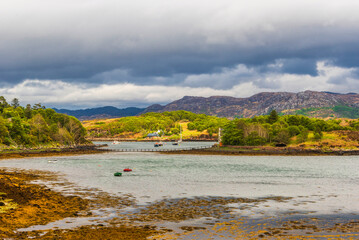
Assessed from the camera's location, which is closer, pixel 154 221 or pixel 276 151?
pixel 154 221

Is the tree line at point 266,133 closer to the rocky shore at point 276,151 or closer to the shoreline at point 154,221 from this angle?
the rocky shore at point 276,151

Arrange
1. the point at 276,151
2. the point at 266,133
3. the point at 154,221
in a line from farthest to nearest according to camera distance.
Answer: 1. the point at 266,133
2. the point at 276,151
3. the point at 154,221

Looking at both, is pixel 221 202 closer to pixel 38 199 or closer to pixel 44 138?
pixel 38 199

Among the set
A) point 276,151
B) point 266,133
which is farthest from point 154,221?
point 266,133

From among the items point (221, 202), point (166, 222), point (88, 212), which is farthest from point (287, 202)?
point (88, 212)

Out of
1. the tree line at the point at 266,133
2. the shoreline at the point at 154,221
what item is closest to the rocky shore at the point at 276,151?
the tree line at the point at 266,133

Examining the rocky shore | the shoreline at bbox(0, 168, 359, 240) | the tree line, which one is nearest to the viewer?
the shoreline at bbox(0, 168, 359, 240)

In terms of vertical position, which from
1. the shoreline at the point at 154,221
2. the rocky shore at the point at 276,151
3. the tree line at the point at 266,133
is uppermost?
the tree line at the point at 266,133

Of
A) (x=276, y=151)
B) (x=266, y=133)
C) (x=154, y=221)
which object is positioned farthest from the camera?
(x=266, y=133)

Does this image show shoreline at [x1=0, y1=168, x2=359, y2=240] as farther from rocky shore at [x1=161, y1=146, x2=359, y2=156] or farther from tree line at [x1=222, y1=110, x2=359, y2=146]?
tree line at [x1=222, y1=110, x2=359, y2=146]

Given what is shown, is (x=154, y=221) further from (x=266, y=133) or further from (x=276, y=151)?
(x=266, y=133)

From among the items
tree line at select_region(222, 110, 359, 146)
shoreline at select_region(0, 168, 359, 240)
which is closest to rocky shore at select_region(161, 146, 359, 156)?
tree line at select_region(222, 110, 359, 146)

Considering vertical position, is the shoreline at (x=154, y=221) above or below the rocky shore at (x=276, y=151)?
above

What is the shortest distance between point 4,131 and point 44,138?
31874 mm
